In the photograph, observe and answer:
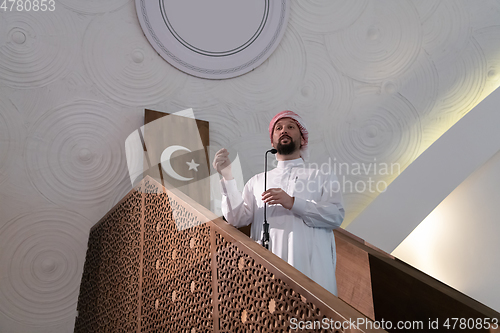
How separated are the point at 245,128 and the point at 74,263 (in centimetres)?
251

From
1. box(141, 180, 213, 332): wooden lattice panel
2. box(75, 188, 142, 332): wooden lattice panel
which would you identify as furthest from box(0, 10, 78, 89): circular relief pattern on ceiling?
box(141, 180, 213, 332): wooden lattice panel

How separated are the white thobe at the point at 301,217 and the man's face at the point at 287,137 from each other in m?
0.12

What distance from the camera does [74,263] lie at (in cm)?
371

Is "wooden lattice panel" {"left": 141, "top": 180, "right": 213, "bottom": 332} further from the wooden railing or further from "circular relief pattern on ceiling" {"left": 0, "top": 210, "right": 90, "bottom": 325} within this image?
"circular relief pattern on ceiling" {"left": 0, "top": 210, "right": 90, "bottom": 325}

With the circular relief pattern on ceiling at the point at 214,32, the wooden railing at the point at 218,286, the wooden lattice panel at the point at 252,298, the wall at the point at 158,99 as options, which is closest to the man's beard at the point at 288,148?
the wooden railing at the point at 218,286

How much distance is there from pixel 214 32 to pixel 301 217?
3495 mm

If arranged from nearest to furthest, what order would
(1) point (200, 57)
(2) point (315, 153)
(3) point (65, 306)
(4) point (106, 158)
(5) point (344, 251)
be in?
(5) point (344, 251)
(3) point (65, 306)
(4) point (106, 158)
(1) point (200, 57)
(2) point (315, 153)

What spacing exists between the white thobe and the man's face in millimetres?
117

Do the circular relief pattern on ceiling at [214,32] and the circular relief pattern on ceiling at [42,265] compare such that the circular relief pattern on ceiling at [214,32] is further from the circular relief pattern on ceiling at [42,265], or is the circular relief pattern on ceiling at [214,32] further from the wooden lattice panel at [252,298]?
the wooden lattice panel at [252,298]

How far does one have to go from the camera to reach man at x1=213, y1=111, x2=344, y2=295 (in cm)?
224

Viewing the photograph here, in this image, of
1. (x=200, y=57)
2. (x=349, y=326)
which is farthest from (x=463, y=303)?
(x=200, y=57)

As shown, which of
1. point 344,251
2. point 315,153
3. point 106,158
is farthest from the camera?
point 315,153

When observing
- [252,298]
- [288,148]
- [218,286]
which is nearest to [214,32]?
[288,148]

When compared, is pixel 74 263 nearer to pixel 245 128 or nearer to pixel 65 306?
pixel 65 306
